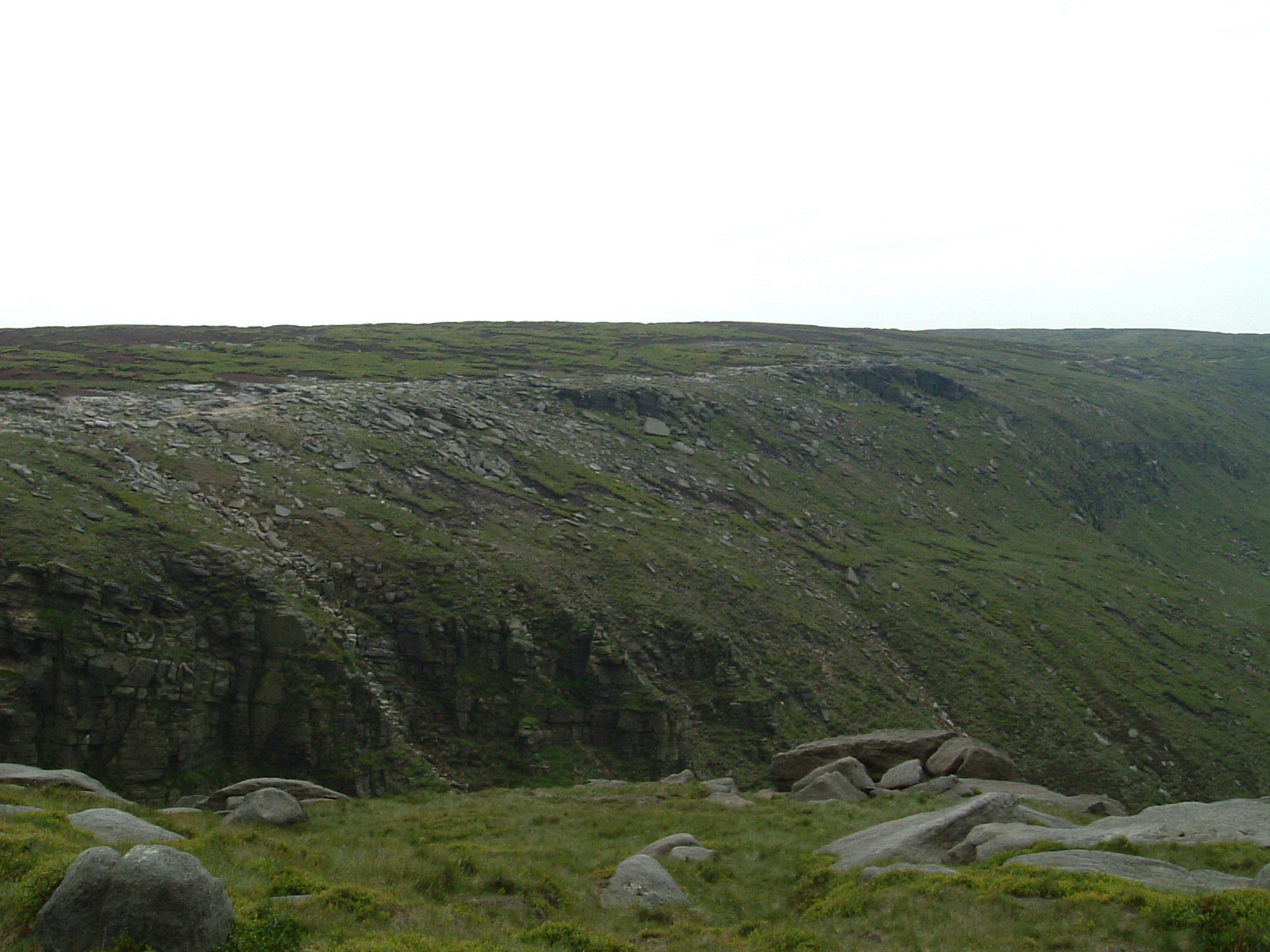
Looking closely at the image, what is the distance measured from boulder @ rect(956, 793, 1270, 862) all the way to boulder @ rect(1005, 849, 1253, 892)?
1321mm

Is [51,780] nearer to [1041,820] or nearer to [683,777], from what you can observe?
[683,777]

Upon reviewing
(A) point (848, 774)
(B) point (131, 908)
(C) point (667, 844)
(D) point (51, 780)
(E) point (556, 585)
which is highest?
(B) point (131, 908)

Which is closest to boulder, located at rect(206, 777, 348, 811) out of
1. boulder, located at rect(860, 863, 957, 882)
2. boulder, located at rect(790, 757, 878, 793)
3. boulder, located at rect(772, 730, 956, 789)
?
boulder, located at rect(790, 757, 878, 793)

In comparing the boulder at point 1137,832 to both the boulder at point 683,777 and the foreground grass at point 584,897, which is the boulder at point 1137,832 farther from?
the boulder at point 683,777

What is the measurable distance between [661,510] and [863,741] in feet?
96.1

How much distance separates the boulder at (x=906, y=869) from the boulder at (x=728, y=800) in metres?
11.6

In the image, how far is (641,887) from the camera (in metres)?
21.1

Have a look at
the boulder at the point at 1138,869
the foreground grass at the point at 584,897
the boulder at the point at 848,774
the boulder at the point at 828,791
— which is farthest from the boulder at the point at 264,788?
the boulder at the point at 1138,869

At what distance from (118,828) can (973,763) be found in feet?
109

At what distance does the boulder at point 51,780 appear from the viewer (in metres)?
25.0

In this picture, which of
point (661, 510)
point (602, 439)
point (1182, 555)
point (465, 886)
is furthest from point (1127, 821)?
point (1182, 555)

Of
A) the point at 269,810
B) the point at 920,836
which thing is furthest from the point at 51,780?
the point at 920,836

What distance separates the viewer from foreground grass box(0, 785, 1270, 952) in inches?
568

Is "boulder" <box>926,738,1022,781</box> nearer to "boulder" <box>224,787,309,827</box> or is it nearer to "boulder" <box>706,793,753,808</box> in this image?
"boulder" <box>706,793,753,808</box>
